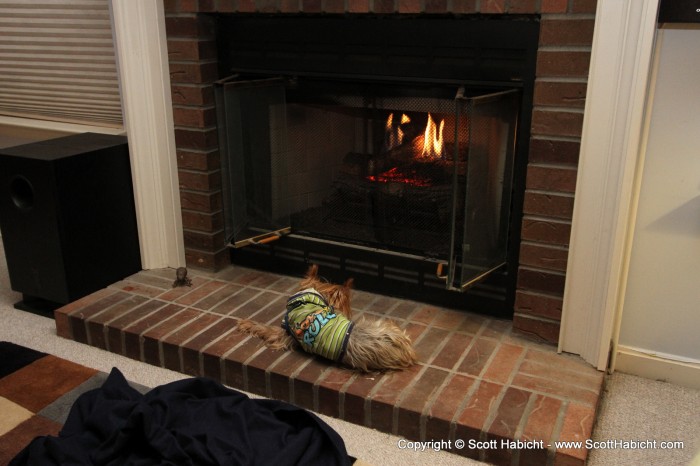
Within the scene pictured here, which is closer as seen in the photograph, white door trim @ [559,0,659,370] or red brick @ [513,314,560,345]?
white door trim @ [559,0,659,370]

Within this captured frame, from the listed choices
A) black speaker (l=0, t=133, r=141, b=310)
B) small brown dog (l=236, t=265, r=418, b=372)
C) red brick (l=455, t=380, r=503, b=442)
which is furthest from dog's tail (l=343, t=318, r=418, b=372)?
black speaker (l=0, t=133, r=141, b=310)

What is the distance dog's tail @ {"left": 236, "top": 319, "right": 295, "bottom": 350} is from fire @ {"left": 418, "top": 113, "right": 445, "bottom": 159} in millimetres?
785

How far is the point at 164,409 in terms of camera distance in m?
1.70

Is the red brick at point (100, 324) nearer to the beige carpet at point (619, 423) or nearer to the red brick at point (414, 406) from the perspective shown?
the beige carpet at point (619, 423)

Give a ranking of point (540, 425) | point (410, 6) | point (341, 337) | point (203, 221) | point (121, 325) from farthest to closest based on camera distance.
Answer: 1. point (203, 221)
2. point (121, 325)
3. point (410, 6)
4. point (341, 337)
5. point (540, 425)

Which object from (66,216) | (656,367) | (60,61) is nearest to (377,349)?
(656,367)

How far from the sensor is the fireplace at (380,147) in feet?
6.73

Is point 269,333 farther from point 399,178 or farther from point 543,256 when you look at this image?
point 543,256

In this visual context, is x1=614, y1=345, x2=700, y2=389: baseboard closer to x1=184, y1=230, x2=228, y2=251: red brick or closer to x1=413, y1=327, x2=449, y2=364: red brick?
x1=413, y1=327, x2=449, y2=364: red brick

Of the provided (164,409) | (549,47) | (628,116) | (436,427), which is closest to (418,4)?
(549,47)

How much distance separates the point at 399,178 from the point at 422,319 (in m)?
0.51

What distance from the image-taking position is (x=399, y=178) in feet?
7.92

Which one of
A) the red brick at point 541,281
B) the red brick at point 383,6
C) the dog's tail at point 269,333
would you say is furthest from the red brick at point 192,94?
the red brick at point 541,281

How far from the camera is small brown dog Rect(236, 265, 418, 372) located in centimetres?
193
